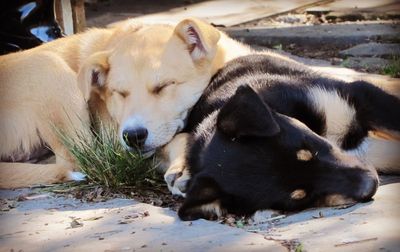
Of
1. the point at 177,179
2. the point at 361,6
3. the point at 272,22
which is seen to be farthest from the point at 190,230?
the point at 361,6

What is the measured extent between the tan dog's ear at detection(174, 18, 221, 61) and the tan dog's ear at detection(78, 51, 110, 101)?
1.44ft

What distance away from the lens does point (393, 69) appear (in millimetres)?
6012

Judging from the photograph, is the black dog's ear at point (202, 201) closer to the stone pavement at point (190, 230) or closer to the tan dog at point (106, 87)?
the stone pavement at point (190, 230)

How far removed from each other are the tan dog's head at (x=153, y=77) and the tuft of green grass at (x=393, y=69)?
5.90ft

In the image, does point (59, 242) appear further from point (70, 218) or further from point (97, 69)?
point (97, 69)

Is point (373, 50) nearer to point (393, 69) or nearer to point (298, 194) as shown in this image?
point (393, 69)

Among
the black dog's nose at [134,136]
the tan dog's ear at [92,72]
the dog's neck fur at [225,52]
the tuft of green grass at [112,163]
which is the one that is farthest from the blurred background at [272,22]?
the black dog's nose at [134,136]

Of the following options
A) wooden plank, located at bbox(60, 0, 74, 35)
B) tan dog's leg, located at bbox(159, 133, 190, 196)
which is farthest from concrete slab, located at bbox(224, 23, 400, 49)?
tan dog's leg, located at bbox(159, 133, 190, 196)

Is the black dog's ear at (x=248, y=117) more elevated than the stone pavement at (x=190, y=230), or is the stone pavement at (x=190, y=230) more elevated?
the black dog's ear at (x=248, y=117)

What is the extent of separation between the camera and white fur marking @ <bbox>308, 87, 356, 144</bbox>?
157 inches

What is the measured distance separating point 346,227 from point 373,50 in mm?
4093

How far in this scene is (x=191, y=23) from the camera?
4.55m

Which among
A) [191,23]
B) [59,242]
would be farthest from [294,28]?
[59,242]

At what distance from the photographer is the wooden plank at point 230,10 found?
892 centimetres
